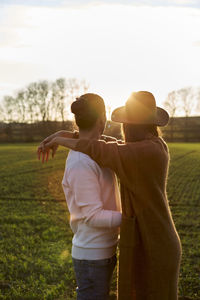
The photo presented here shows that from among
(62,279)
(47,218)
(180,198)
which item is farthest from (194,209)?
(62,279)

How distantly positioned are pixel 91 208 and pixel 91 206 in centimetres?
1

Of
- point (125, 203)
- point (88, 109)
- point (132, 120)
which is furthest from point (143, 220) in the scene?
point (88, 109)

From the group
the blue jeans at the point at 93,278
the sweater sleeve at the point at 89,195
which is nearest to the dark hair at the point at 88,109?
the sweater sleeve at the point at 89,195

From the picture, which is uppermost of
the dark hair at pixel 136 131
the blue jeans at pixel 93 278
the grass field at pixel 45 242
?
the dark hair at pixel 136 131

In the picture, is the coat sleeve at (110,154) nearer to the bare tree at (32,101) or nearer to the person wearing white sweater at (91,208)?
the person wearing white sweater at (91,208)

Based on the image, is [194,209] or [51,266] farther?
[194,209]

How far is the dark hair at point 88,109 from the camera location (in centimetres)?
217

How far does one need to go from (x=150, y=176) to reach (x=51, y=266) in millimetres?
3212

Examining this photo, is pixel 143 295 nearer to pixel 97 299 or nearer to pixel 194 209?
pixel 97 299

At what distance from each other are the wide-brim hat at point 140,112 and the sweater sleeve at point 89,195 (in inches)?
13.6

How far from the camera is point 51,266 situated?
4.97 m

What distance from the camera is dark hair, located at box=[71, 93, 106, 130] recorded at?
2166mm

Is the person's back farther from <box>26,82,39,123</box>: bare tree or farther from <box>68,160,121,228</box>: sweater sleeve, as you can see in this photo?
<box>26,82,39,123</box>: bare tree

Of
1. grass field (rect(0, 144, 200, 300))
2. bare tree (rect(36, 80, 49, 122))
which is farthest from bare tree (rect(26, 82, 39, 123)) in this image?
grass field (rect(0, 144, 200, 300))
